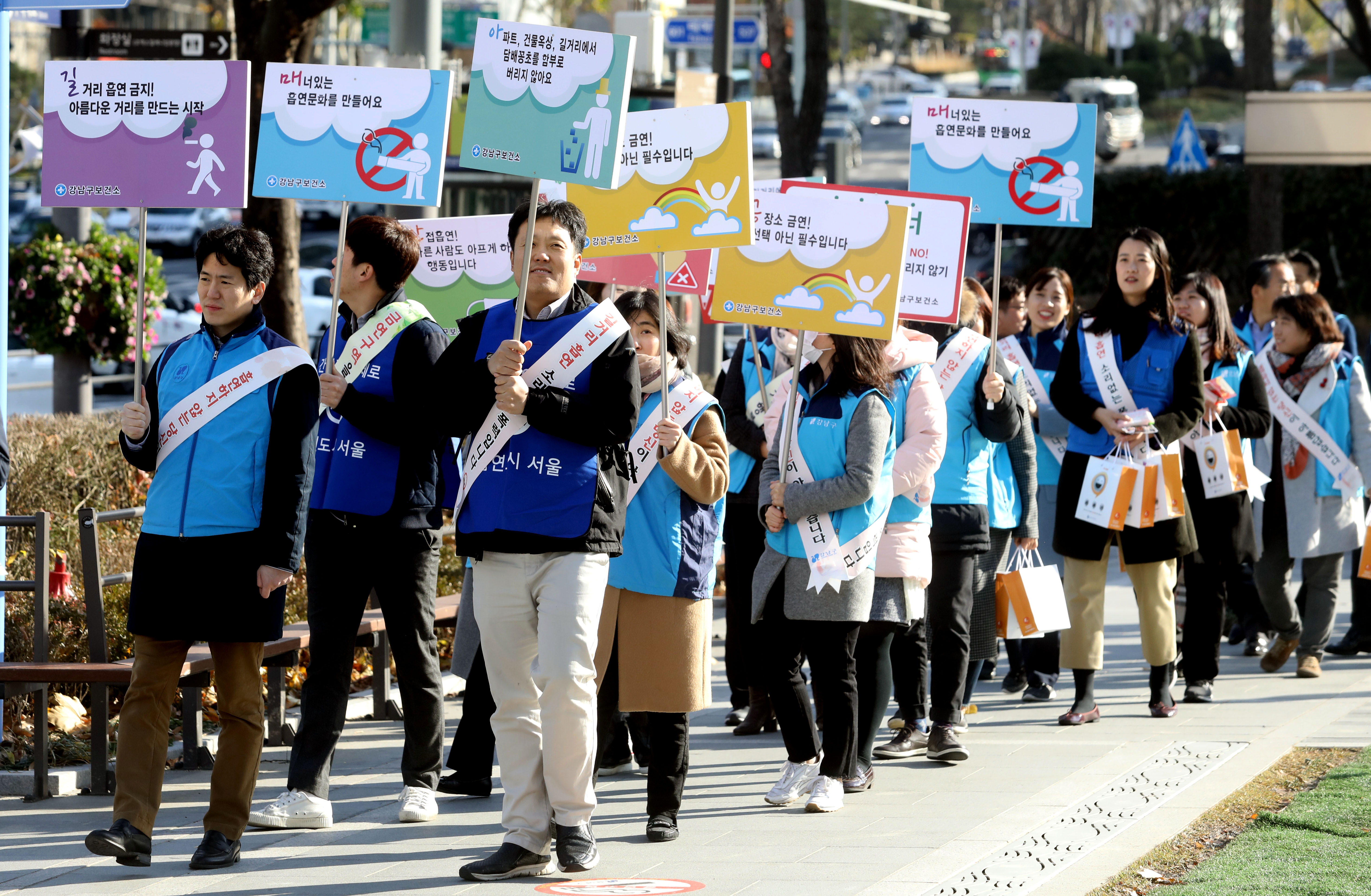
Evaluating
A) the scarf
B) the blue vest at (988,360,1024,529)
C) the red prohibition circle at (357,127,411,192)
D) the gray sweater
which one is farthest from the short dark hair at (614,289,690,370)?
the scarf

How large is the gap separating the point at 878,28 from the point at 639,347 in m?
92.3

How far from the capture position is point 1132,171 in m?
25.7

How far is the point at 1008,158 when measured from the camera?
24.7ft

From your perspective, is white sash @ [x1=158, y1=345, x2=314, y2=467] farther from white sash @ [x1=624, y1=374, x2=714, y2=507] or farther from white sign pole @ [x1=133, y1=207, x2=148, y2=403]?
white sash @ [x1=624, y1=374, x2=714, y2=507]

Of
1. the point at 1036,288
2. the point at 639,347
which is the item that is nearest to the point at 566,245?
the point at 639,347

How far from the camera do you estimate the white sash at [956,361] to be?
7.37 meters

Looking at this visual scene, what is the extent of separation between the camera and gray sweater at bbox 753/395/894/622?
19.8 feet

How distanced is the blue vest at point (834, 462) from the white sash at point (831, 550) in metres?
0.01

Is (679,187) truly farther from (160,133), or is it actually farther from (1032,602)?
(1032,602)

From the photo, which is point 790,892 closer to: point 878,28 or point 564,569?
point 564,569

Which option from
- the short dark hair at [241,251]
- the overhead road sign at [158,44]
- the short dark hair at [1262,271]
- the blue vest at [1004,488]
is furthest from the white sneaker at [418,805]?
the overhead road sign at [158,44]

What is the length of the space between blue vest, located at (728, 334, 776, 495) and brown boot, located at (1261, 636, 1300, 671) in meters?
3.27

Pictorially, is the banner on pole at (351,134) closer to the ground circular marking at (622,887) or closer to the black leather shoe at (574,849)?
the black leather shoe at (574,849)

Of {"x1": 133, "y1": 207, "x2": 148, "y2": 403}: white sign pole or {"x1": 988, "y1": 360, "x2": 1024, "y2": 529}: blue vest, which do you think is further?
{"x1": 988, "y1": 360, "x2": 1024, "y2": 529}: blue vest
